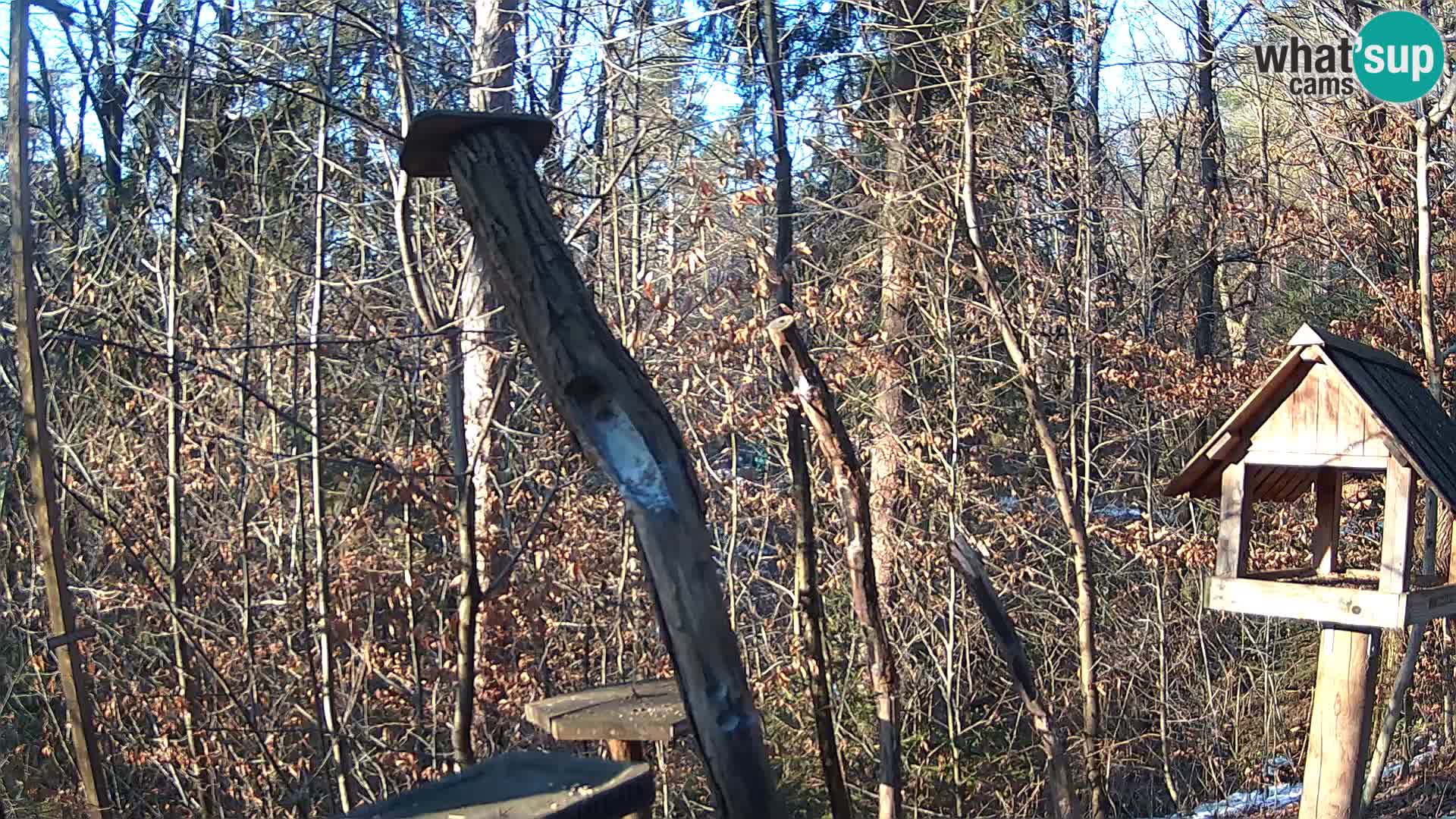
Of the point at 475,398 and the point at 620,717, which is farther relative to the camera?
the point at 475,398

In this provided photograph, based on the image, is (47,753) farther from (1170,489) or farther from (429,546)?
(1170,489)

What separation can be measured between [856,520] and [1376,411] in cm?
170

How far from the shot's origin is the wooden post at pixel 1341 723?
4.30 metres

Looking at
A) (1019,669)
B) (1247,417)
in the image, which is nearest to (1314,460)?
(1247,417)

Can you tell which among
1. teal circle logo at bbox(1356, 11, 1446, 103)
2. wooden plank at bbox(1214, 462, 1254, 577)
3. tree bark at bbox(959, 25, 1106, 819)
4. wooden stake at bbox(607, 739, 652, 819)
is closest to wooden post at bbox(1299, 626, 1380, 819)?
wooden plank at bbox(1214, 462, 1254, 577)

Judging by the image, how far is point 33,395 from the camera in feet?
10.6

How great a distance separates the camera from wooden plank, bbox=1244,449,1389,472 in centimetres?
415

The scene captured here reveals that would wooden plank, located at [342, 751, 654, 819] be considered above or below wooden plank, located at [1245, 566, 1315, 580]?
below

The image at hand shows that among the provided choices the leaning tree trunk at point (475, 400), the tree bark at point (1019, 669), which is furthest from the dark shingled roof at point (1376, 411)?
the leaning tree trunk at point (475, 400)

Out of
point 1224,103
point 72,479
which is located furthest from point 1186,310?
point 72,479

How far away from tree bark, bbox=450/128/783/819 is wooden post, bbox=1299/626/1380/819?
2588 mm

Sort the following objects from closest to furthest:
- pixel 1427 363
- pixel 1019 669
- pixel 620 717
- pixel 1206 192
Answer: pixel 620 717
pixel 1019 669
pixel 1427 363
pixel 1206 192

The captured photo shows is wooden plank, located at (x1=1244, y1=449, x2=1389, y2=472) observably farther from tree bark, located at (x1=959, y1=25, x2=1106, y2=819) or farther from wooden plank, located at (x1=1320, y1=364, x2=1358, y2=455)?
Result: tree bark, located at (x1=959, y1=25, x2=1106, y2=819)

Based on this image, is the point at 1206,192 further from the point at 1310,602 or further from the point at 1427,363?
the point at 1310,602
